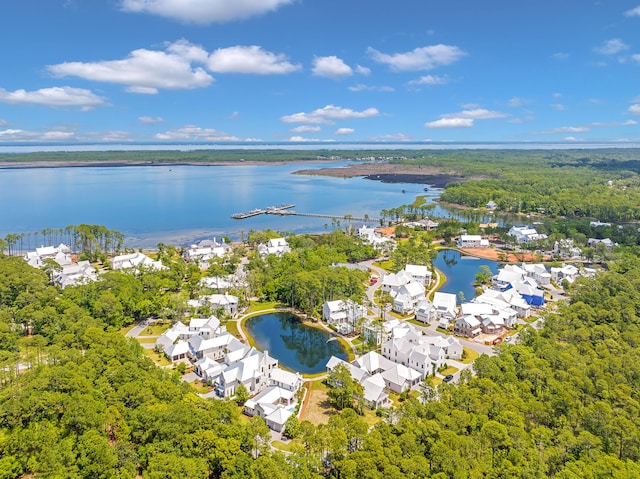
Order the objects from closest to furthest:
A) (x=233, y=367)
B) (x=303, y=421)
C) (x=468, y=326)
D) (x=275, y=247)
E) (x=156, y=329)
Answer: (x=303, y=421)
(x=233, y=367)
(x=156, y=329)
(x=468, y=326)
(x=275, y=247)

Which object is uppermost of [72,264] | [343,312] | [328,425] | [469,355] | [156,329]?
[72,264]

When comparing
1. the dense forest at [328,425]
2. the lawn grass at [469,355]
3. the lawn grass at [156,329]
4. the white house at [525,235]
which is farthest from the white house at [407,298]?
the white house at [525,235]

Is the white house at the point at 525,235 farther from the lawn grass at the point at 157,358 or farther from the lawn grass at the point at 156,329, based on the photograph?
the lawn grass at the point at 157,358

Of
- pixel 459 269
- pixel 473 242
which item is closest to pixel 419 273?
pixel 459 269

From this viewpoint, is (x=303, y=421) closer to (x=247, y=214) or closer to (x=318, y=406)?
(x=318, y=406)

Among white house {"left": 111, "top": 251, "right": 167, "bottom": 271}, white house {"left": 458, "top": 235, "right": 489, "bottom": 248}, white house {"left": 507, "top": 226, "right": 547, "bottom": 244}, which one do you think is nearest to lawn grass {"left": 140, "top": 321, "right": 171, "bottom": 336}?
white house {"left": 111, "top": 251, "right": 167, "bottom": 271}

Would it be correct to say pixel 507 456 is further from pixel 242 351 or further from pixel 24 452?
pixel 24 452

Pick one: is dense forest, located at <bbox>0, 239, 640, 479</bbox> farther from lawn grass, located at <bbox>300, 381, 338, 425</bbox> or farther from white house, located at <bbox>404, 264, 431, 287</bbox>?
white house, located at <bbox>404, 264, 431, 287</bbox>
